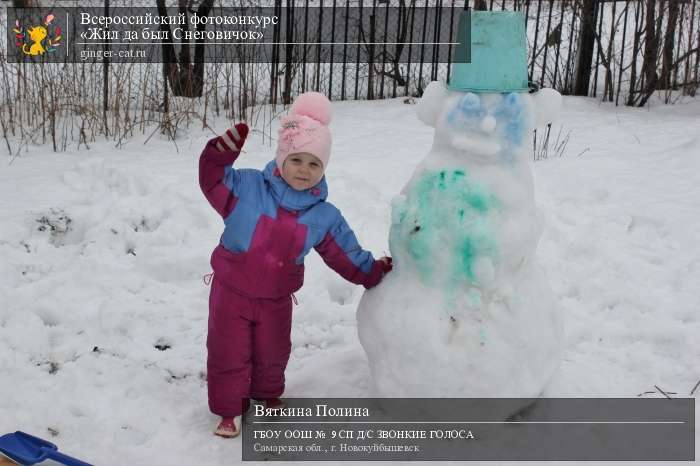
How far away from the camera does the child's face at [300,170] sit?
96.3 inches

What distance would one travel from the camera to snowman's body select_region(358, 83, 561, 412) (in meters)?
2.34

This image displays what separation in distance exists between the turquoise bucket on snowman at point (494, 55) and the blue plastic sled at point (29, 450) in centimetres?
170

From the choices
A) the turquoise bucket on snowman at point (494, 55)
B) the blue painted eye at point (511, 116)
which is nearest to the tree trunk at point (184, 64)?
the turquoise bucket on snowman at point (494, 55)

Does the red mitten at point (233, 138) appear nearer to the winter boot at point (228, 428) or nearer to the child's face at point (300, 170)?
the child's face at point (300, 170)

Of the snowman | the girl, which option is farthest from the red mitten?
the snowman

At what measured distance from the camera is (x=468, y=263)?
2350 millimetres

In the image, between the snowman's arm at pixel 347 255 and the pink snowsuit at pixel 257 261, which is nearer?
the pink snowsuit at pixel 257 261

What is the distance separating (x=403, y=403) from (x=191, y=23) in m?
5.09

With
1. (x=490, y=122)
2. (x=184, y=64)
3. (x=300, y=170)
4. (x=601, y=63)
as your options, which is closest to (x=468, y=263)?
(x=490, y=122)

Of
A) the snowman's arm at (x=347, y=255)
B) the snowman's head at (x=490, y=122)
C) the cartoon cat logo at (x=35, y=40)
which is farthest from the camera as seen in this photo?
the cartoon cat logo at (x=35, y=40)

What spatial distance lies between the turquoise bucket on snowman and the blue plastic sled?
1.70 meters

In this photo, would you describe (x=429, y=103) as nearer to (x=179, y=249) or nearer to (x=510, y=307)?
(x=510, y=307)

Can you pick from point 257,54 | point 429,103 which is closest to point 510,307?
point 429,103
